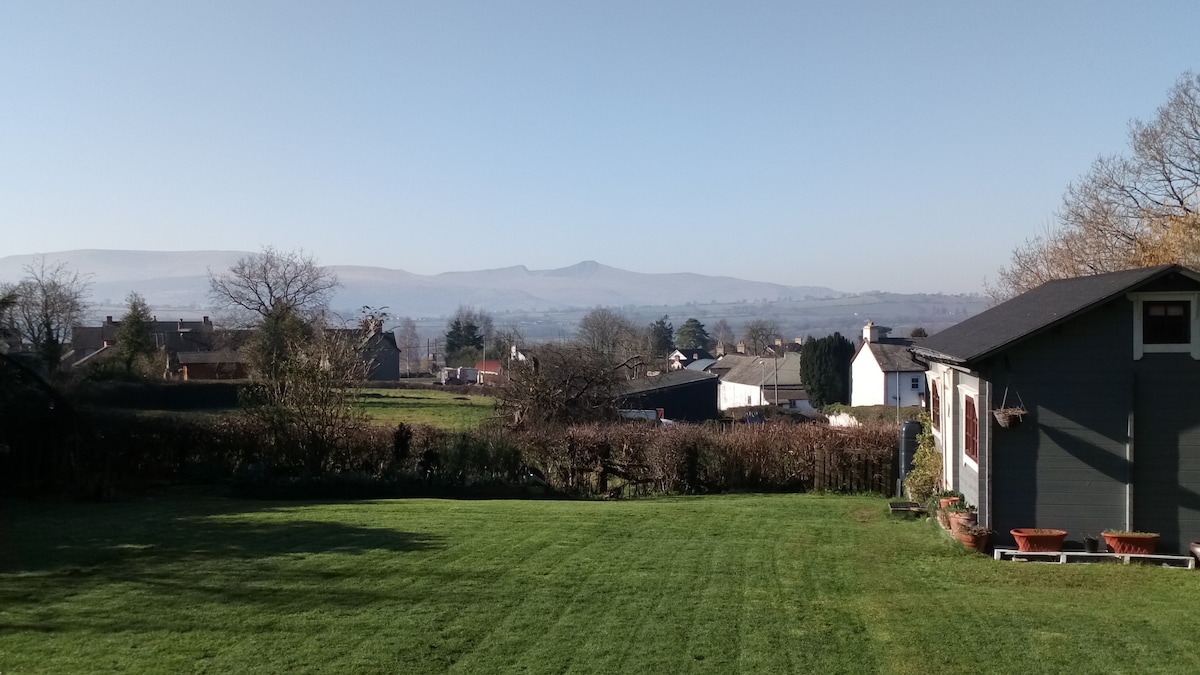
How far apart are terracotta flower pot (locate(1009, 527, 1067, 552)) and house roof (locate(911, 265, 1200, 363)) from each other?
2.45m

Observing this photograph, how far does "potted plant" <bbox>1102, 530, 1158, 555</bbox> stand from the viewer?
1215 cm

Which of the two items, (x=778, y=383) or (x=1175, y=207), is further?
(x=778, y=383)

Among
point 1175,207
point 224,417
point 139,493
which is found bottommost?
point 139,493

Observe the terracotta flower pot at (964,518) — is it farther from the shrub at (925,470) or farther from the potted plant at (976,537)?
the shrub at (925,470)

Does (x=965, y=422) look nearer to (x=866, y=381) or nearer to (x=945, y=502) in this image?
(x=945, y=502)

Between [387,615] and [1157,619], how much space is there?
738 centimetres

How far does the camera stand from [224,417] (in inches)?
932

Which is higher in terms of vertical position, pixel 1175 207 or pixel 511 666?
pixel 1175 207

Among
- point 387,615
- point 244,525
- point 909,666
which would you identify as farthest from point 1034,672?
point 244,525

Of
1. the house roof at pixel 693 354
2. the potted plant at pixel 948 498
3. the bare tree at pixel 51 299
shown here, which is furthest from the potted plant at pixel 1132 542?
the house roof at pixel 693 354

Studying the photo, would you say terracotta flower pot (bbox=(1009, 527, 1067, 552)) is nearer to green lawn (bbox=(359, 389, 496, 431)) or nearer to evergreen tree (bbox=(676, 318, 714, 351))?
green lawn (bbox=(359, 389, 496, 431))

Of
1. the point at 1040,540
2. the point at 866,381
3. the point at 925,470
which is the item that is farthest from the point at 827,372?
the point at 1040,540

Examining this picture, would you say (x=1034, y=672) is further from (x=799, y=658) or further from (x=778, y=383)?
(x=778, y=383)

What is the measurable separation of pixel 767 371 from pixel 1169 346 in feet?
190
